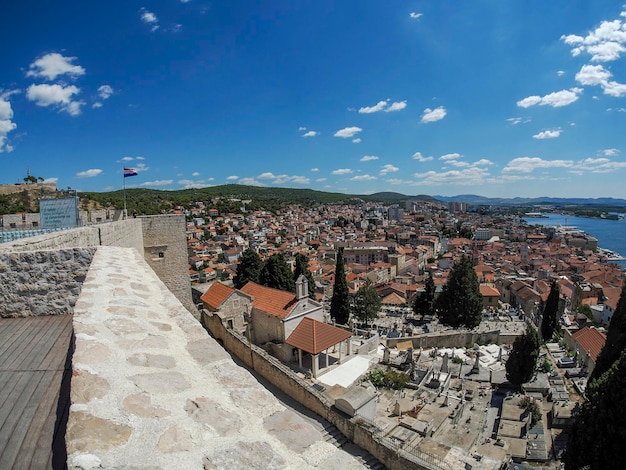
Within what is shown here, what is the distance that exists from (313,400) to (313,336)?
4343 millimetres

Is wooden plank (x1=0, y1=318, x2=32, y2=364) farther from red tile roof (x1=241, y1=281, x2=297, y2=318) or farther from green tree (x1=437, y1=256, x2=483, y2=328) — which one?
green tree (x1=437, y1=256, x2=483, y2=328)

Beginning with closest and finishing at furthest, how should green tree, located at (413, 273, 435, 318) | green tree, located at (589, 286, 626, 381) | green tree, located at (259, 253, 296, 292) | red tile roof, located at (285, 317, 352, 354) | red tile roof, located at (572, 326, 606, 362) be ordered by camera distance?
green tree, located at (589, 286, 626, 381) → red tile roof, located at (285, 317, 352, 354) → red tile roof, located at (572, 326, 606, 362) → green tree, located at (259, 253, 296, 292) → green tree, located at (413, 273, 435, 318)

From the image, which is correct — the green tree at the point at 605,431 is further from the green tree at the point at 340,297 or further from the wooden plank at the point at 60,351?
the green tree at the point at 340,297

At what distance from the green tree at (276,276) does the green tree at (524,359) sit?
1353 centimetres

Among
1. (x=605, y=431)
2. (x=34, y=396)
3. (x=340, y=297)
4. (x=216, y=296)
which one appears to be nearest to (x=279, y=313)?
(x=216, y=296)

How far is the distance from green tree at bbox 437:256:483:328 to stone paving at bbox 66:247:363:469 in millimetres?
22100

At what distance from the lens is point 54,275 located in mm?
4062

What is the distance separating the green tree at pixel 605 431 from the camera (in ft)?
23.9

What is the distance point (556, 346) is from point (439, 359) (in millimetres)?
8488

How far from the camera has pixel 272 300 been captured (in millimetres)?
15250

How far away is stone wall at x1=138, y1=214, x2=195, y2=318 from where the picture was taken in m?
11.3

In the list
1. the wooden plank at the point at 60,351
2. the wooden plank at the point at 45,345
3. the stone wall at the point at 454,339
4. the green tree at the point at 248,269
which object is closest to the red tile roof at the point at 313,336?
the stone wall at the point at 454,339

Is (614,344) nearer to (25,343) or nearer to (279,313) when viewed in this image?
(279,313)

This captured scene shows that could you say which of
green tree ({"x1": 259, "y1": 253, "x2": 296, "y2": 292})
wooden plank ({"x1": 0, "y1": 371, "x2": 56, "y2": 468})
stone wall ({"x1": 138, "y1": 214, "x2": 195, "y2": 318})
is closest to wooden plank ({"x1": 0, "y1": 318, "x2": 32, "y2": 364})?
wooden plank ({"x1": 0, "y1": 371, "x2": 56, "y2": 468})
